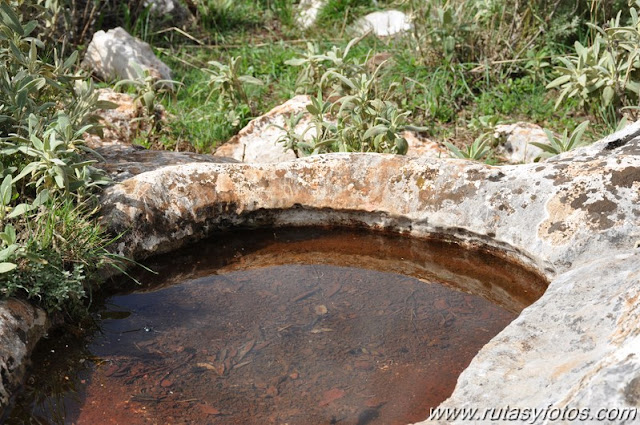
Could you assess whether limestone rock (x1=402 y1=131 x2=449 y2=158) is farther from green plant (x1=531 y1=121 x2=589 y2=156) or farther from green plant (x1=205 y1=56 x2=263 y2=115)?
green plant (x1=205 y1=56 x2=263 y2=115)

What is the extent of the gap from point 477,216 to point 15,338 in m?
1.99

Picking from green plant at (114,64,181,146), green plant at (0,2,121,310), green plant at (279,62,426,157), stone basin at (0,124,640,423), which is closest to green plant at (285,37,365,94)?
green plant at (279,62,426,157)

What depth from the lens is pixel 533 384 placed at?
7.72 ft

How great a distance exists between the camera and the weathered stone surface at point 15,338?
279 cm

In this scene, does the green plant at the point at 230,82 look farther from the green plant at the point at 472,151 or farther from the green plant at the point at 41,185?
the green plant at the point at 472,151

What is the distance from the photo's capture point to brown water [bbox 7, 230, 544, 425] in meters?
2.79

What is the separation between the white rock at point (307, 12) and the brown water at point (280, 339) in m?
3.90

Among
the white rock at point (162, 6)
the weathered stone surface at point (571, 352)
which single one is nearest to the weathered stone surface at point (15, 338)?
the weathered stone surface at point (571, 352)

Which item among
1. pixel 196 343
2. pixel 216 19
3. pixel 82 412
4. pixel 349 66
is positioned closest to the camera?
pixel 82 412

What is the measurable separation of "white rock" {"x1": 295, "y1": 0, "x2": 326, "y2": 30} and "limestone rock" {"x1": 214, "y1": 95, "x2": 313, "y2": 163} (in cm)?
206

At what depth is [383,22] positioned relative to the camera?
725 cm

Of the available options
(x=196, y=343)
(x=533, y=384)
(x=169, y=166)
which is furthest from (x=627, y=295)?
(x=169, y=166)

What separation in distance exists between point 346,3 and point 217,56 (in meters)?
1.39

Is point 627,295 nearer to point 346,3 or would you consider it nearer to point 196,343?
point 196,343
